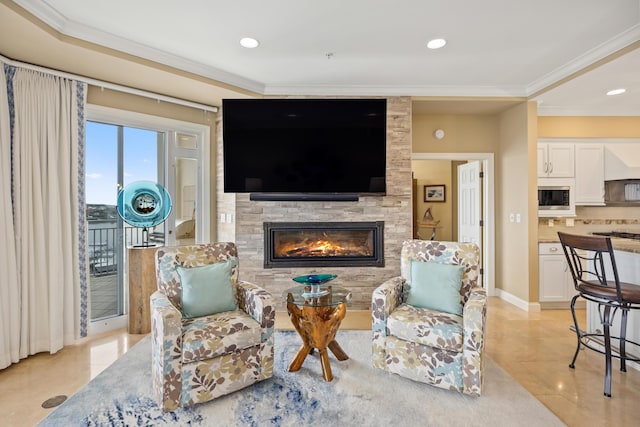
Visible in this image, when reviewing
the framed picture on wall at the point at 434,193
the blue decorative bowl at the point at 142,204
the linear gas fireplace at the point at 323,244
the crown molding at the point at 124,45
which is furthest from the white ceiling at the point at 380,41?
the framed picture on wall at the point at 434,193

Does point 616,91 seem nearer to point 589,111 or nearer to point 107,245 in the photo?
point 589,111

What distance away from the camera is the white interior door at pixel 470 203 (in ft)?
16.2

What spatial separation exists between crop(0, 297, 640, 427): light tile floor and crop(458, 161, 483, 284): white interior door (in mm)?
1607

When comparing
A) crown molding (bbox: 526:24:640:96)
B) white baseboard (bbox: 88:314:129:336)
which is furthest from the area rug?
crown molding (bbox: 526:24:640:96)

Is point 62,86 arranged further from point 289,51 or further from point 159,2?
point 289,51

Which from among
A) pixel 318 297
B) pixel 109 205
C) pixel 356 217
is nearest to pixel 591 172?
pixel 356 217

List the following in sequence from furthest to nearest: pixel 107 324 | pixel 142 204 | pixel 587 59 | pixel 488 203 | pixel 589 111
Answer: pixel 488 203, pixel 589 111, pixel 107 324, pixel 142 204, pixel 587 59

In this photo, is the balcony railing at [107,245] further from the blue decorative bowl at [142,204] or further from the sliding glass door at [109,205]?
the blue decorative bowl at [142,204]

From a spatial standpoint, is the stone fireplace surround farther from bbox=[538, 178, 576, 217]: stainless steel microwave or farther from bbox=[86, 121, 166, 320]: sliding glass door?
bbox=[538, 178, 576, 217]: stainless steel microwave

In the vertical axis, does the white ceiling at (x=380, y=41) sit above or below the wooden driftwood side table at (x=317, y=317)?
above

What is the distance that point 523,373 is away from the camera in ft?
8.49

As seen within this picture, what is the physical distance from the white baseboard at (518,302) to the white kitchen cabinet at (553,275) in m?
0.15

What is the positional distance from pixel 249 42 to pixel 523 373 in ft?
11.3

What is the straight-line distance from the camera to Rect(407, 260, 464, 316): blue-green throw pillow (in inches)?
99.1
